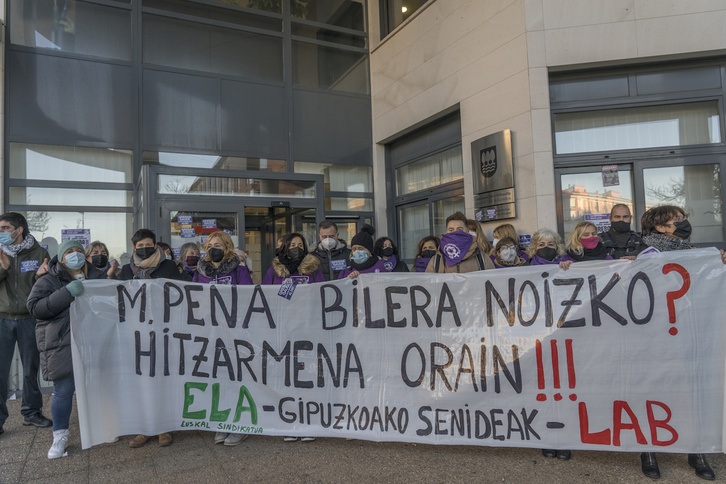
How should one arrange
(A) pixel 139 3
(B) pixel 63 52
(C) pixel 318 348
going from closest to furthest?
(C) pixel 318 348 → (B) pixel 63 52 → (A) pixel 139 3

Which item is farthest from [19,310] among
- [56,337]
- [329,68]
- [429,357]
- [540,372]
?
[329,68]

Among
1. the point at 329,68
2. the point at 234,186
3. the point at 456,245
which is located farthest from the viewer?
the point at 329,68

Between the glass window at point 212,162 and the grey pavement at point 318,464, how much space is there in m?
5.18

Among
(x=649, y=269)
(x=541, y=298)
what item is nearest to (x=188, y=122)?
(x=541, y=298)

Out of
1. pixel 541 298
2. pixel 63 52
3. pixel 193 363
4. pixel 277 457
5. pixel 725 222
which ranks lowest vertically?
pixel 277 457

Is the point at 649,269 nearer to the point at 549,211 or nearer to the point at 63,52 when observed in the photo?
the point at 549,211

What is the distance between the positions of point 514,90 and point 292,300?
4.51 metres

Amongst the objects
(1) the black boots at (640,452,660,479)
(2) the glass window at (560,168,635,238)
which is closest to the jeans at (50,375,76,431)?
(1) the black boots at (640,452,660,479)

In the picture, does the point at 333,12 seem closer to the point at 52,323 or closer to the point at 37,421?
the point at 52,323

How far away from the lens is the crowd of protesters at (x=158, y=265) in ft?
12.3

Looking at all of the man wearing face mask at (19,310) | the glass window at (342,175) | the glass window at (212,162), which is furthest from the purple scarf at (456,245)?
the glass window at (212,162)

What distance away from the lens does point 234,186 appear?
7.61m

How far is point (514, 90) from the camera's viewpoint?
6.40m

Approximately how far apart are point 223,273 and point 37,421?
2291 mm
